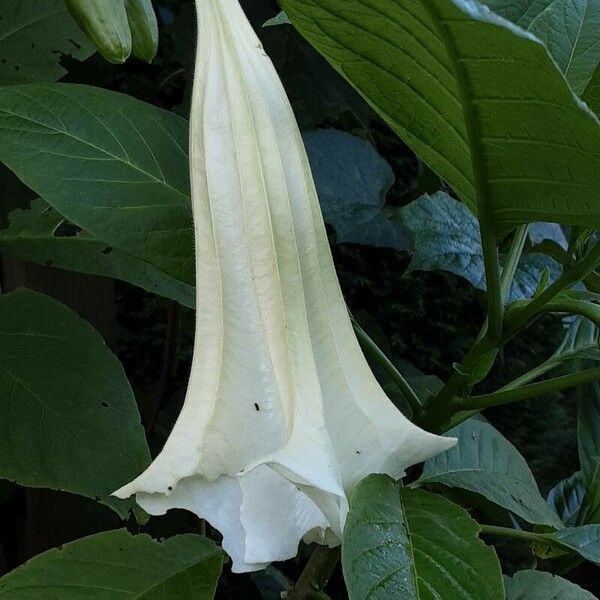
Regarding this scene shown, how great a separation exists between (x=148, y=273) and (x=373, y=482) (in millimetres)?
358

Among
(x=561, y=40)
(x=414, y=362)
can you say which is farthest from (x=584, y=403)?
(x=561, y=40)

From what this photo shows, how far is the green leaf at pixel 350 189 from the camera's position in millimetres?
884

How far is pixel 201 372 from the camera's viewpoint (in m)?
0.40

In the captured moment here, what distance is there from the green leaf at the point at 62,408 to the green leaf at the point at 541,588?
1.06 feet

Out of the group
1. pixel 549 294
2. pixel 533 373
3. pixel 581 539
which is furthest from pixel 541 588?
pixel 549 294

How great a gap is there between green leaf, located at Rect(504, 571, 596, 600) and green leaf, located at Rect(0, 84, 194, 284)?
0.37 metres

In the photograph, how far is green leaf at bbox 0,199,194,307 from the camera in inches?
27.3

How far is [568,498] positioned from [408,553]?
59 centimetres

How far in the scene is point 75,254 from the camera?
0.70m

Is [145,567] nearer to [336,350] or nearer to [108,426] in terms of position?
[108,426]

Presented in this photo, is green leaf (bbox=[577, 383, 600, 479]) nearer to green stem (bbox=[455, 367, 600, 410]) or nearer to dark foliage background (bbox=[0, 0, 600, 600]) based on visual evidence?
dark foliage background (bbox=[0, 0, 600, 600])

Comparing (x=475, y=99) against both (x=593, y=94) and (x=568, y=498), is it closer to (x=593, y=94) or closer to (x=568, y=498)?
(x=593, y=94)

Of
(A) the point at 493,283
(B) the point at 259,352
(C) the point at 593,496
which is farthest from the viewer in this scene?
(C) the point at 593,496

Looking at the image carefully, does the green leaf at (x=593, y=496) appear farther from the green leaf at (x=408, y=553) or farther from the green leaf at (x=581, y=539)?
the green leaf at (x=408, y=553)
